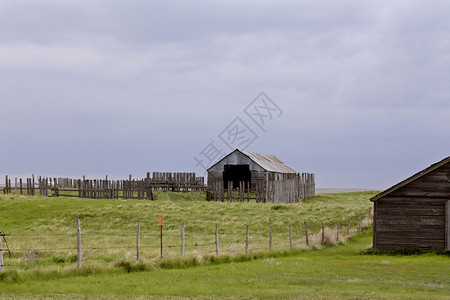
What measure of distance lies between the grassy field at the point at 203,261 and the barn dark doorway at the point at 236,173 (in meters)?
16.9

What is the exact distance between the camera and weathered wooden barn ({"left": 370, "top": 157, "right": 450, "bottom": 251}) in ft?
99.1

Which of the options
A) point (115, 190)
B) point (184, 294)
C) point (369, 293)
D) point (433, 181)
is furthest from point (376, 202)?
point (115, 190)

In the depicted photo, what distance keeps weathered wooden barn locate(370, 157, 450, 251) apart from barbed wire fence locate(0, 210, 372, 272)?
3.22m

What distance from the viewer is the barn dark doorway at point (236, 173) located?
63250 millimetres

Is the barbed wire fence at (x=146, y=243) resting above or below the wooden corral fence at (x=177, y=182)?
below

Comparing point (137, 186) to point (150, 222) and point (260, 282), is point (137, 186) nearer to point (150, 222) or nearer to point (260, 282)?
point (150, 222)

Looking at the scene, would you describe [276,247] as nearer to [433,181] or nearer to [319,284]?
[433,181]

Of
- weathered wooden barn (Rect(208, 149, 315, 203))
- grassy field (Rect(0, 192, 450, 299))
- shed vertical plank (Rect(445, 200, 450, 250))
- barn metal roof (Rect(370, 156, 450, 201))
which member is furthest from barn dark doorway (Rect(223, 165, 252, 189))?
shed vertical plank (Rect(445, 200, 450, 250))

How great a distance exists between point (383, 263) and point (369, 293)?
9.54m

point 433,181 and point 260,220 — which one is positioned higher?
point 433,181

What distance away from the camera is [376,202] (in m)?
31.3

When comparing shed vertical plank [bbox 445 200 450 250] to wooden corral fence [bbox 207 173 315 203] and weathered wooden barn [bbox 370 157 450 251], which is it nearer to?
weathered wooden barn [bbox 370 157 450 251]

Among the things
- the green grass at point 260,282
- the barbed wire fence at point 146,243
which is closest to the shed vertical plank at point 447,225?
the green grass at point 260,282

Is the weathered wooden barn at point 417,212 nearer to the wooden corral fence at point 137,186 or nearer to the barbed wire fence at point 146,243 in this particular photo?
the barbed wire fence at point 146,243
